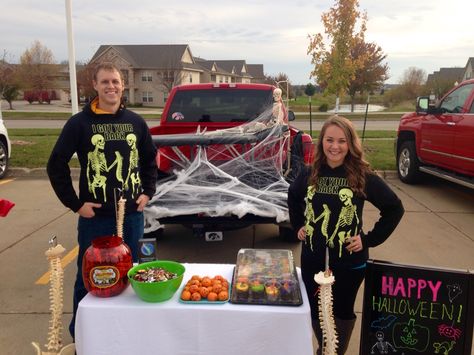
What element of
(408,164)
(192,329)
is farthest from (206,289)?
(408,164)

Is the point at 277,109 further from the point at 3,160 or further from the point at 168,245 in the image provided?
the point at 3,160

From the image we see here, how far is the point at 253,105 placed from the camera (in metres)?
5.79

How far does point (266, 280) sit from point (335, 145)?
83 centimetres

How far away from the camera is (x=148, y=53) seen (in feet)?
172

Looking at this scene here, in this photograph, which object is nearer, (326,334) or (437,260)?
(326,334)

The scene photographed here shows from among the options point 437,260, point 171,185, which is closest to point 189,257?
point 171,185

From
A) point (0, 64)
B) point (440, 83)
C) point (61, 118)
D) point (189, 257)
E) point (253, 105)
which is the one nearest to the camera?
point (189, 257)

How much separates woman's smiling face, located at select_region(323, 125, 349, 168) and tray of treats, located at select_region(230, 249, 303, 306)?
0.67 metres

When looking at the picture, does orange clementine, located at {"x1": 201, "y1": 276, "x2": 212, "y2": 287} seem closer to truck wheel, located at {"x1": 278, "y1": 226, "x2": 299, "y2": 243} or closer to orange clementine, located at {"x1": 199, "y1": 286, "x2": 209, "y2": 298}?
orange clementine, located at {"x1": 199, "y1": 286, "x2": 209, "y2": 298}

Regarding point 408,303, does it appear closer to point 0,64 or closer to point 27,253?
point 27,253

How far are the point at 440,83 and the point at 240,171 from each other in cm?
4030

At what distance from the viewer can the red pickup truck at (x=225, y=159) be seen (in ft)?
13.1

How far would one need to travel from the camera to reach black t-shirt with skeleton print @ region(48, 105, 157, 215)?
8.22 feet

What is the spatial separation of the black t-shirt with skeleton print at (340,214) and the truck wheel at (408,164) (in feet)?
20.1
